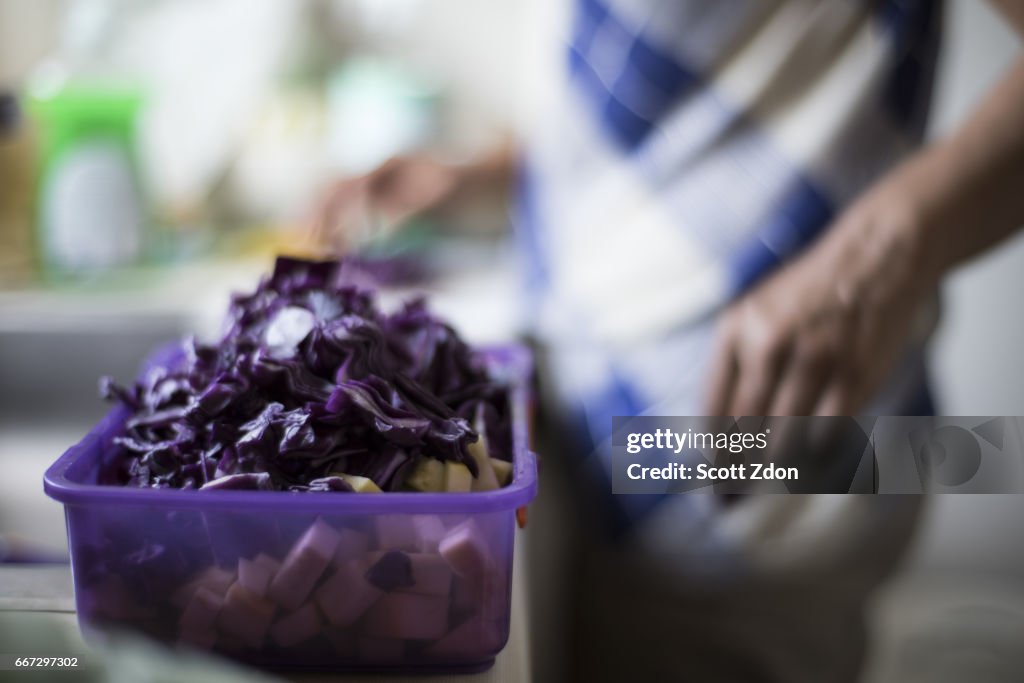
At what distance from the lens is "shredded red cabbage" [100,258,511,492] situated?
41cm

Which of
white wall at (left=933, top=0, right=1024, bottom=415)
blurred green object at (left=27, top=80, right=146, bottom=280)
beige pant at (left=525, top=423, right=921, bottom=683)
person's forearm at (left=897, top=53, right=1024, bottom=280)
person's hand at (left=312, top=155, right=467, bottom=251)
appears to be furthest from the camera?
white wall at (left=933, top=0, right=1024, bottom=415)

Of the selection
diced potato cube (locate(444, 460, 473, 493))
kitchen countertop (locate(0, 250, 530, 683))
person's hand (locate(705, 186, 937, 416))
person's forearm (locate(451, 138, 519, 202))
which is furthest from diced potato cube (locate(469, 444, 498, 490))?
person's forearm (locate(451, 138, 519, 202))

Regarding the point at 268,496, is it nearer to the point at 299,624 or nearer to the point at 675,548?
the point at 299,624

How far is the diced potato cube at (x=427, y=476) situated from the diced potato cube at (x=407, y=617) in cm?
5

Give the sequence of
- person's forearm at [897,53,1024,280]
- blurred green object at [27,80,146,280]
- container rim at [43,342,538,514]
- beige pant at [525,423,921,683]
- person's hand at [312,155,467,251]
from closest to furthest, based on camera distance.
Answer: container rim at [43,342,538,514] < person's forearm at [897,53,1024,280] < beige pant at [525,423,921,683] < person's hand at [312,155,467,251] < blurred green object at [27,80,146,280]

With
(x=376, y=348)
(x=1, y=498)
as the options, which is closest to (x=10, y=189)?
(x=1, y=498)

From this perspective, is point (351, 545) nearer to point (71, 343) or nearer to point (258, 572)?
point (258, 572)

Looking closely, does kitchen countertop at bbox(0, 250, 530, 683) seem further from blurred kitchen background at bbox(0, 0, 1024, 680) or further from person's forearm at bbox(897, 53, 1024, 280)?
person's forearm at bbox(897, 53, 1024, 280)

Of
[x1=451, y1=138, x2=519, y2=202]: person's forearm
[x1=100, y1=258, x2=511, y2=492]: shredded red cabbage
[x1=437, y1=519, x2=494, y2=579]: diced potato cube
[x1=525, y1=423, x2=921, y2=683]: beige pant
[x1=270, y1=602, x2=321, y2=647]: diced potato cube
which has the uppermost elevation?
[x1=451, y1=138, x2=519, y2=202]: person's forearm

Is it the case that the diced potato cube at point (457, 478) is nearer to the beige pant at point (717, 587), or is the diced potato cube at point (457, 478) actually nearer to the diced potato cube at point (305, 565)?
the diced potato cube at point (305, 565)

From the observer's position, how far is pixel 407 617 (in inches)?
14.8

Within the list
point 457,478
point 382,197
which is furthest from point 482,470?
point 382,197

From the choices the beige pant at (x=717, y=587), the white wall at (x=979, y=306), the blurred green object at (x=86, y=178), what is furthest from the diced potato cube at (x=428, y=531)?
the white wall at (x=979, y=306)

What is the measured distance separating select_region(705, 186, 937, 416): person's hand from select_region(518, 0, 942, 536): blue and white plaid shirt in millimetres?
78
